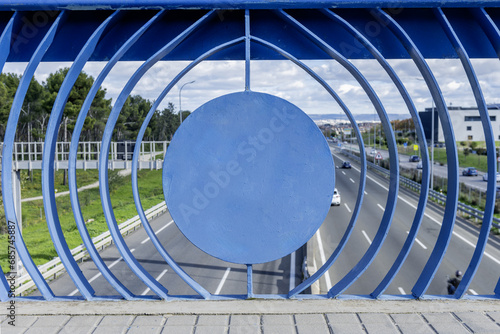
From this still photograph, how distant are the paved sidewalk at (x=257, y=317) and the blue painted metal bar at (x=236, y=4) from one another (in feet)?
10.1

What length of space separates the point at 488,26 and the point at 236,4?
8.81ft

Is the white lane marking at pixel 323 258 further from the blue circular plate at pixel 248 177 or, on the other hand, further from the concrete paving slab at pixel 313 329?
the concrete paving slab at pixel 313 329

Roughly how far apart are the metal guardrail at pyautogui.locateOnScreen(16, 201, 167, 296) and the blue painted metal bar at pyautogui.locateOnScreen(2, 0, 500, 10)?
4.79 m

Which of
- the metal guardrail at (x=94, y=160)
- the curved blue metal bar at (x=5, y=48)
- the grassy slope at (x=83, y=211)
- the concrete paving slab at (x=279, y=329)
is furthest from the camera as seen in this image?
the grassy slope at (x=83, y=211)

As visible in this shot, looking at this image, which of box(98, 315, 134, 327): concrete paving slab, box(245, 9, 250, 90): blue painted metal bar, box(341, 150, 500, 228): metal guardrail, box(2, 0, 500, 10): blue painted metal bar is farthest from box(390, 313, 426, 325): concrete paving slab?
box(341, 150, 500, 228): metal guardrail

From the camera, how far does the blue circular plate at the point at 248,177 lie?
5141mm

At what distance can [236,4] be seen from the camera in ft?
16.5

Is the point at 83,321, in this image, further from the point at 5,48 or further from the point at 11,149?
the point at 5,48

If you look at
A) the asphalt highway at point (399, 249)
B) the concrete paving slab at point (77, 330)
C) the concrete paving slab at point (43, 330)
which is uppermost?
the concrete paving slab at point (77, 330)

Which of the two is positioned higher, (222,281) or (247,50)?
(247,50)

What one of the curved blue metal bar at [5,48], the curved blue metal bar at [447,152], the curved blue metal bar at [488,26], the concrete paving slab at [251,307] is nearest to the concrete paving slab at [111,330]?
the concrete paving slab at [251,307]

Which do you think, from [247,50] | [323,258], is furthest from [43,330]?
[323,258]

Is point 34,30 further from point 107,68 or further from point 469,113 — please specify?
point 469,113

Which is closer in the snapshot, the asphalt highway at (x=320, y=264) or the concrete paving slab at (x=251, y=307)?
the concrete paving slab at (x=251, y=307)
